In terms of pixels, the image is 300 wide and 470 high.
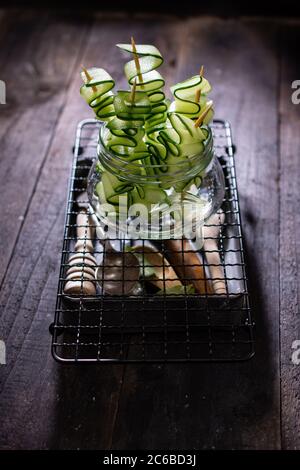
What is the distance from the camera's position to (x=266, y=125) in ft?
4.31

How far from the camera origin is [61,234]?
1.09m

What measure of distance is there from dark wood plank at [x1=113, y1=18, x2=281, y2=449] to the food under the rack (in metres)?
0.26

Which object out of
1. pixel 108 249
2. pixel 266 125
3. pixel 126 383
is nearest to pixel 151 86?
pixel 108 249

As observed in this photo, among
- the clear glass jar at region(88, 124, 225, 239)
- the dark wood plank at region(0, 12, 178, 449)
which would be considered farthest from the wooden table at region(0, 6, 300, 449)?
the clear glass jar at region(88, 124, 225, 239)

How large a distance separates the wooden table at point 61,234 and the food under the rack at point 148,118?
266 millimetres

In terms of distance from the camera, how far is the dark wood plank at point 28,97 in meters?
1.17

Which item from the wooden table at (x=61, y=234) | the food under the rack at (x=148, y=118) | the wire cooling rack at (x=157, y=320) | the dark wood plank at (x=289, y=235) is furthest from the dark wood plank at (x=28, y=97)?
the dark wood plank at (x=289, y=235)

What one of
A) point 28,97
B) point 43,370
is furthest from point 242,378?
point 28,97

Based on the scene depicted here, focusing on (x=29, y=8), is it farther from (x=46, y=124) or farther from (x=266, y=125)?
(x=266, y=125)

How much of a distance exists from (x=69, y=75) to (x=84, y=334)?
78 cm

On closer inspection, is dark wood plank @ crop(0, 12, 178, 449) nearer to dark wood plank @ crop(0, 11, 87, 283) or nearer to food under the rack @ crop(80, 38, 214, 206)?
dark wood plank @ crop(0, 11, 87, 283)

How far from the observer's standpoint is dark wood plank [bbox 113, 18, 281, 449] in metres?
0.81

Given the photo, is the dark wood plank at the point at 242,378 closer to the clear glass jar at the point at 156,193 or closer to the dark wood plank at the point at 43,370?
the dark wood plank at the point at 43,370

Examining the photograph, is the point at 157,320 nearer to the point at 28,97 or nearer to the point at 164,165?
the point at 164,165
